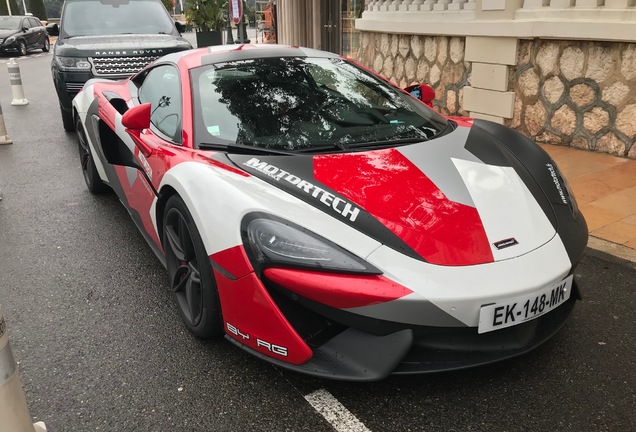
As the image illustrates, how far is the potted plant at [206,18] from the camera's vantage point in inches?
680

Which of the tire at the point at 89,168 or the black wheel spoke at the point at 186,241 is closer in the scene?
the black wheel spoke at the point at 186,241

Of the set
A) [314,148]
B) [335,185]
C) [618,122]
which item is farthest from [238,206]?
[618,122]

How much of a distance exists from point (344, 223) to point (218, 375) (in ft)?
2.92

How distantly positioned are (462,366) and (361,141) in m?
1.30

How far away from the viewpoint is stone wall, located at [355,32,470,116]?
23.7ft

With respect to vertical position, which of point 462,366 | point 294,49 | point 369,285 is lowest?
point 462,366

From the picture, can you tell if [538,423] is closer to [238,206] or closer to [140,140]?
[238,206]

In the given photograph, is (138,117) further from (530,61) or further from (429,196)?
(530,61)

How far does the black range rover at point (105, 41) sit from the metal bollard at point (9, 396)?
243 inches

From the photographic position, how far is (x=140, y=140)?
3271mm

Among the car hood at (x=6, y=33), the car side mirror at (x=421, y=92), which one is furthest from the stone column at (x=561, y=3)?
the car hood at (x=6, y=33)

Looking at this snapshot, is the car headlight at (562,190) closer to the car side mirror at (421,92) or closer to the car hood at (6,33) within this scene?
the car side mirror at (421,92)

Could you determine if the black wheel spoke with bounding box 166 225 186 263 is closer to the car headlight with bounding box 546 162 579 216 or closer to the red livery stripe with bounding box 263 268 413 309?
the red livery stripe with bounding box 263 268 413 309

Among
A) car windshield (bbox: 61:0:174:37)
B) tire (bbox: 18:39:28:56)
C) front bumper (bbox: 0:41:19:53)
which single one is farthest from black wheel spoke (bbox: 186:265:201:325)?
tire (bbox: 18:39:28:56)
